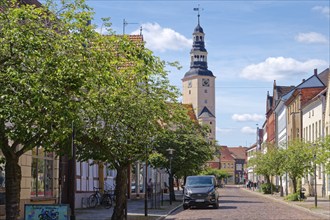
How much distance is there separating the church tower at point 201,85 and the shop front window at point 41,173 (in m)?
138

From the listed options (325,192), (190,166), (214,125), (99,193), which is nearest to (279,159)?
(325,192)

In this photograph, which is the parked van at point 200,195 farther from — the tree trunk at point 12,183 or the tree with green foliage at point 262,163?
the tree trunk at point 12,183

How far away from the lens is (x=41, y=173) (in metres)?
28.3

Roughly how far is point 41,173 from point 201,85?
14549cm

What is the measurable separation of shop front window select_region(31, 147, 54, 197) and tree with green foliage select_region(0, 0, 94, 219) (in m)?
12.2

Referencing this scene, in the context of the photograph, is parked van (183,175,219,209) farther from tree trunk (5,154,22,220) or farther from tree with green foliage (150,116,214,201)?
tree trunk (5,154,22,220)

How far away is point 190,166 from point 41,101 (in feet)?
115

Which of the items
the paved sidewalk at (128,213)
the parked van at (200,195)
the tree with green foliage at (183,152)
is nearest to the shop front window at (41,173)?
the paved sidewalk at (128,213)

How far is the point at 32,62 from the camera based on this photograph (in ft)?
44.4

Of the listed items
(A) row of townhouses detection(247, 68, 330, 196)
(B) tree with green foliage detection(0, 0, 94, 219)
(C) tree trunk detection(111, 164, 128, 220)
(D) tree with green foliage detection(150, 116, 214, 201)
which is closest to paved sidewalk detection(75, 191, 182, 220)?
(C) tree trunk detection(111, 164, 128, 220)

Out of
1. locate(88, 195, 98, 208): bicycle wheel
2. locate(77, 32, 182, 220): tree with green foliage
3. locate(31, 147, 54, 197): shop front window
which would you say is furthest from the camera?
locate(88, 195, 98, 208): bicycle wheel

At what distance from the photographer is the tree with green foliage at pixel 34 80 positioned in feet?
43.4

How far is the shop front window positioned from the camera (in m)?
27.2

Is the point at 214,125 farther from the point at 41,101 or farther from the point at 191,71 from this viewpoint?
the point at 41,101
